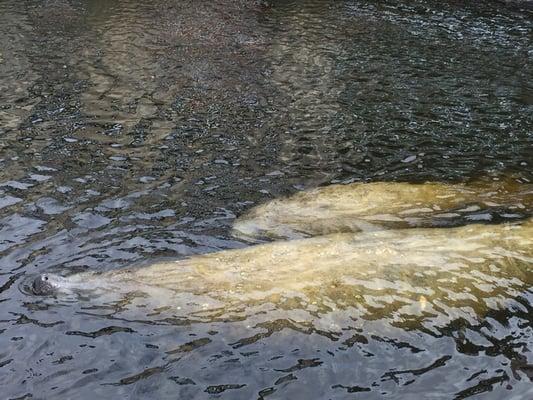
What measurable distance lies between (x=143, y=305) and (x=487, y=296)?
3915 millimetres

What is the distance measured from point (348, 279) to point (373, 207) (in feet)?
8.46

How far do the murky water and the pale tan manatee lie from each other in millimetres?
53

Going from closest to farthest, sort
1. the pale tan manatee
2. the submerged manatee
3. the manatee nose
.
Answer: the pale tan manatee, the manatee nose, the submerged manatee

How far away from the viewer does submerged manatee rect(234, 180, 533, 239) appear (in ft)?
30.1

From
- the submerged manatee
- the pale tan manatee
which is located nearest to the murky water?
the pale tan manatee

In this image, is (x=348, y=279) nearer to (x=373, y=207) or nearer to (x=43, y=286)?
(x=373, y=207)

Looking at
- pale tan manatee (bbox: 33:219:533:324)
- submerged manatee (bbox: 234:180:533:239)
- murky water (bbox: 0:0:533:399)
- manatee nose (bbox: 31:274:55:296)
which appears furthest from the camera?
submerged manatee (bbox: 234:180:533:239)

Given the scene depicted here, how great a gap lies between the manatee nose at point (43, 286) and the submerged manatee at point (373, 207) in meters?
2.71

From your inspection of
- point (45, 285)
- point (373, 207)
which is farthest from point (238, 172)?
point (45, 285)

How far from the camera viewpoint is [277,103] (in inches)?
591

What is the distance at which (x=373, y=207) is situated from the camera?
9766 millimetres

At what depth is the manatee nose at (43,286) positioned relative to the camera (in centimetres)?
721

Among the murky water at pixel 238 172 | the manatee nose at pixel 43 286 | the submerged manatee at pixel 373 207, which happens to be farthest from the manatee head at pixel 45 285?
the submerged manatee at pixel 373 207

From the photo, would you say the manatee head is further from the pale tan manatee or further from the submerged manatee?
the submerged manatee
